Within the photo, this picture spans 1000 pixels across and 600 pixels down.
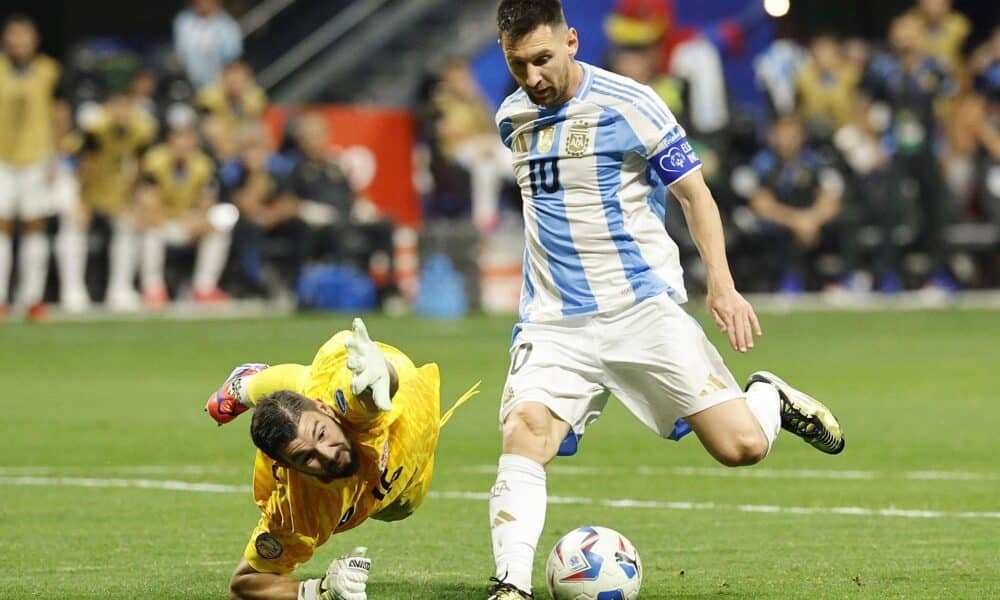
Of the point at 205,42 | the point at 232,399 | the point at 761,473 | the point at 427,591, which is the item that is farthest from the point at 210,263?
the point at 427,591

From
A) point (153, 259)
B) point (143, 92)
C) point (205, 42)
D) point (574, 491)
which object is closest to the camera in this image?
point (574, 491)

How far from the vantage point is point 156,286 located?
82.1 ft

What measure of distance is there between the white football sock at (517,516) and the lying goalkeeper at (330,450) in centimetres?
47

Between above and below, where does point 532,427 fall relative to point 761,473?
above

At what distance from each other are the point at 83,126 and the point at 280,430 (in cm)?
1918

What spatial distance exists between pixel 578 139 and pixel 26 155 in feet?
57.5

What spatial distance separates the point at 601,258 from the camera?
7.55m

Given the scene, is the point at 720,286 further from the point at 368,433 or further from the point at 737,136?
the point at 737,136

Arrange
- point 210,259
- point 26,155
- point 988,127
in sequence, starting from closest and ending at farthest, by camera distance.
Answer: point 26,155 → point 210,259 → point 988,127

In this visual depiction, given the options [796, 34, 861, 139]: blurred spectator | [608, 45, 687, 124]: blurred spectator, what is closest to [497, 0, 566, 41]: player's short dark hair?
[608, 45, 687, 124]: blurred spectator

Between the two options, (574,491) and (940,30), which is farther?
(940,30)

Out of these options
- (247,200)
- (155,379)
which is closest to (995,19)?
(247,200)

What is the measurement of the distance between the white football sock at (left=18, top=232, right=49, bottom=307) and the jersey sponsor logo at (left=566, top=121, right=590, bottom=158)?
1751 centimetres

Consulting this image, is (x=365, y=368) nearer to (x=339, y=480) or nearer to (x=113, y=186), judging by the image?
(x=339, y=480)
